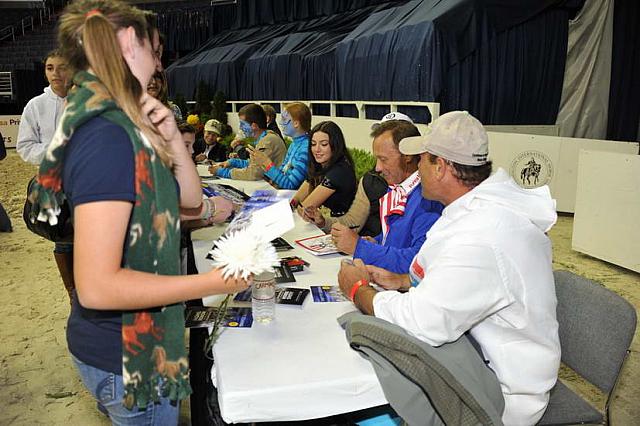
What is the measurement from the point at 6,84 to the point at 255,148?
50.0 ft

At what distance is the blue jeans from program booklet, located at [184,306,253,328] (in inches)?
15.6

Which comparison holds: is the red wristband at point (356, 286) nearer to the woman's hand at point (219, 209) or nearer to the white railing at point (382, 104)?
the woman's hand at point (219, 209)

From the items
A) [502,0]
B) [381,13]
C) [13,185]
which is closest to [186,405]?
[502,0]

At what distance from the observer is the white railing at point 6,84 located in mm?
16188

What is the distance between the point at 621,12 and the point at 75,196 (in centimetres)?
988

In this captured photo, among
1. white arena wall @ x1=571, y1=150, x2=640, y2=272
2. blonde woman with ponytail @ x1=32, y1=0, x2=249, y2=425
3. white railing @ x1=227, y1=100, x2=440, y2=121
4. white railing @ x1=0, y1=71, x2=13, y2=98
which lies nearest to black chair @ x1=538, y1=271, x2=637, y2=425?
blonde woman with ponytail @ x1=32, y1=0, x2=249, y2=425

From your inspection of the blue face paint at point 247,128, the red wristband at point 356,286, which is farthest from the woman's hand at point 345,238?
the blue face paint at point 247,128

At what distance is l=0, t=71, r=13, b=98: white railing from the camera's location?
16188 millimetres

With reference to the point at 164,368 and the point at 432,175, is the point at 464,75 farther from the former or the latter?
the point at 164,368

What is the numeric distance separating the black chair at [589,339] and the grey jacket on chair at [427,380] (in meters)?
0.50

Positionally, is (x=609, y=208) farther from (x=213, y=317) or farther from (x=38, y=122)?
(x=38, y=122)

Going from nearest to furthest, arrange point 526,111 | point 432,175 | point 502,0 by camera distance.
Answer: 1. point 432,175
2. point 502,0
3. point 526,111

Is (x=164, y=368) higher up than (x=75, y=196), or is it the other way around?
(x=75, y=196)

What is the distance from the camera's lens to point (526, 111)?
322 inches
